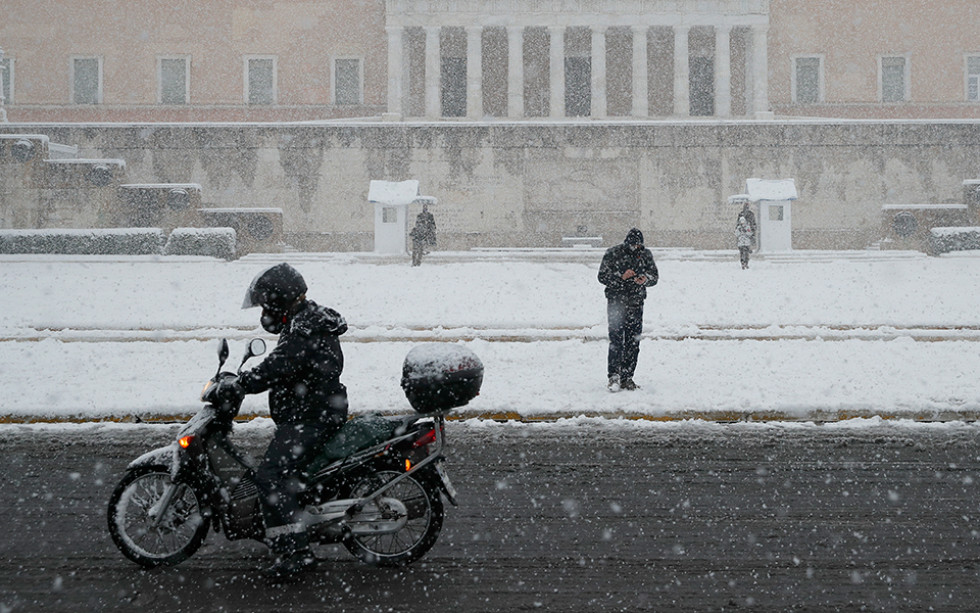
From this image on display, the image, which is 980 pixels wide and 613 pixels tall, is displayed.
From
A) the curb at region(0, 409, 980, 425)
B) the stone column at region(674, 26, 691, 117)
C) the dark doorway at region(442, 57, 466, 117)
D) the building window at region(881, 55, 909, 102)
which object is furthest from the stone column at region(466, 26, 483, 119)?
the curb at region(0, 409, 980, 425)

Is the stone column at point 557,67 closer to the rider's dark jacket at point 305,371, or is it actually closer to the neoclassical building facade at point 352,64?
the neoclassical building facade at point 352,64

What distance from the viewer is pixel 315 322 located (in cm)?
438

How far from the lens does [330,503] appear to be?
4.45m

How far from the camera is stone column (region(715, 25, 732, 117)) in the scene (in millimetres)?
40500

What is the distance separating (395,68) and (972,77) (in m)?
30.8

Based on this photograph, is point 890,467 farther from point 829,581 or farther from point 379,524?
point 379,524

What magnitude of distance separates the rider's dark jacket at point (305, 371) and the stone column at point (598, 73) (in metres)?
37.2

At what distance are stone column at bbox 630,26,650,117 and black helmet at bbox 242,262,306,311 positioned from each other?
1474 inches

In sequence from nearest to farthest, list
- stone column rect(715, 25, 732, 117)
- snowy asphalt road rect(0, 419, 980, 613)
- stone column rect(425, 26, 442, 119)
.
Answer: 1. snowy asphalt road rect(0, 419, 980, 613)
2. stone column rect(425, 26, 442, 119)
3. stone column rect(715, 25, 732, 117)

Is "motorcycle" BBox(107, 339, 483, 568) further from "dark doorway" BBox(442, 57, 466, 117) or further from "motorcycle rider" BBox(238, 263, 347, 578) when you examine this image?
"dark doorway" BBox(442, 57, 466, 117)


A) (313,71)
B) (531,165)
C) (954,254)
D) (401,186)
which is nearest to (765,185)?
(954,254)

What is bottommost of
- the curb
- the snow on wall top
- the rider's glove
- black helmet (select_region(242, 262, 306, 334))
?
the curb

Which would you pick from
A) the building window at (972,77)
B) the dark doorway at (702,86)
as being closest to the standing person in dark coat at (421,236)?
the dark doorway at (702,86)

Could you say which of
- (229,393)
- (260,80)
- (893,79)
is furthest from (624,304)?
(893,79)
